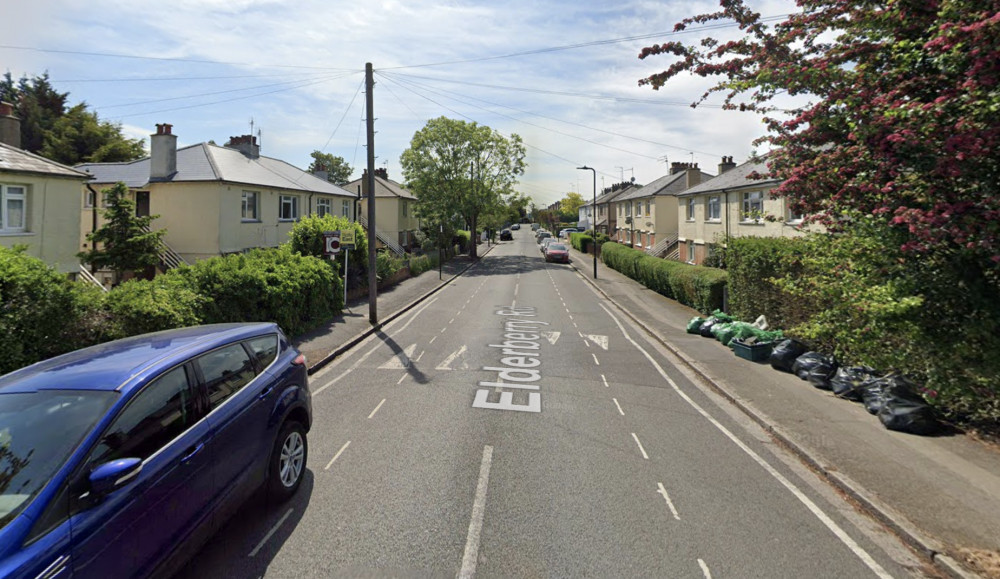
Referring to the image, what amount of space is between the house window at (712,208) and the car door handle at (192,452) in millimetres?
29978

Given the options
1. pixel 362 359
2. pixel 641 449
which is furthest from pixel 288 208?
pixel 641 449

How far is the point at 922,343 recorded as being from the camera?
6.69 meters

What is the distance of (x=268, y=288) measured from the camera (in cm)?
1317

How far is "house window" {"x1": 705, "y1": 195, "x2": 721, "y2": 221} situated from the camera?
3006 cm

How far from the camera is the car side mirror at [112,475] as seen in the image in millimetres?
3070

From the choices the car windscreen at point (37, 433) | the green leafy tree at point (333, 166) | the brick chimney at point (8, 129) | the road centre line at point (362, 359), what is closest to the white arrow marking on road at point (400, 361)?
the road centre line at point (362, 359)

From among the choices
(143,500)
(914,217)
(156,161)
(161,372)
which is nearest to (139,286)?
(161,372)

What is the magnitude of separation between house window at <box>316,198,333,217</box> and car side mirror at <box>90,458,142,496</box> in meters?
30.6

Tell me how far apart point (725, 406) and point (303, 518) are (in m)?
7.32

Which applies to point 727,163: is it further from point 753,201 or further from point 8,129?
point 8,129

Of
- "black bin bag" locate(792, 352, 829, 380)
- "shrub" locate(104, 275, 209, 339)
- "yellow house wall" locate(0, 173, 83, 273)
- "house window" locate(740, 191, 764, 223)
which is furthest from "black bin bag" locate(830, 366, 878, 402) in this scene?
"yellow house wall" locate(0, 173, 83, 273)

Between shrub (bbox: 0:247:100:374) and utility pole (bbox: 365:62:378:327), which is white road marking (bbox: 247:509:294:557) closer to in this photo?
shrub (bbox: 0:247:100:374)

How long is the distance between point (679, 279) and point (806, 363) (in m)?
11.8

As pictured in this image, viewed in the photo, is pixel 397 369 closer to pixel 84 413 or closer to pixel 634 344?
Result: pixel 634 344
